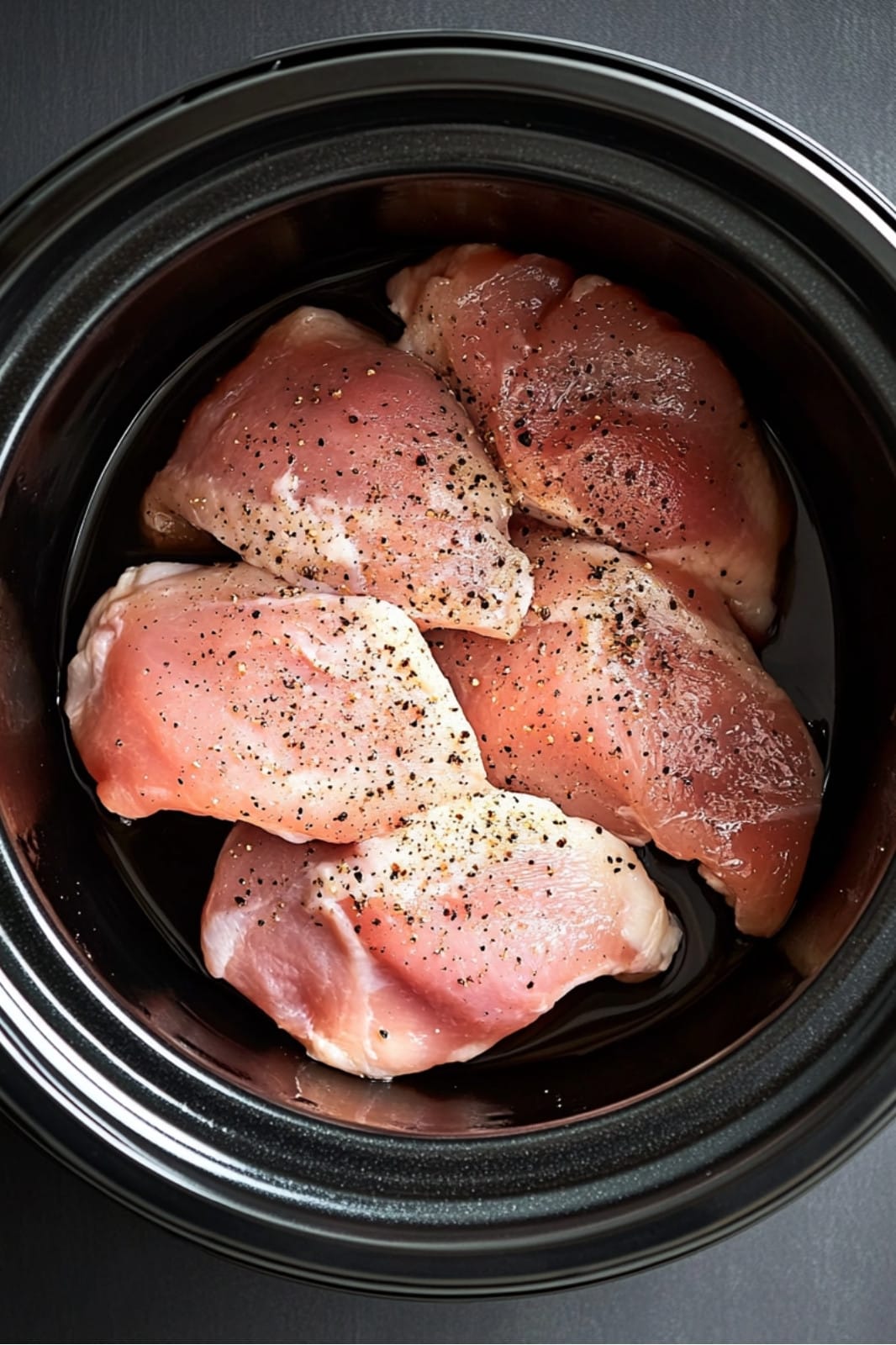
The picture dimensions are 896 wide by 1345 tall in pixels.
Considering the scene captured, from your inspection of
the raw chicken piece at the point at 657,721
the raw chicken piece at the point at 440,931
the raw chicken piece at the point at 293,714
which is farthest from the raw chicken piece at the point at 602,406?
the raw chicken piece at the point at 440,931

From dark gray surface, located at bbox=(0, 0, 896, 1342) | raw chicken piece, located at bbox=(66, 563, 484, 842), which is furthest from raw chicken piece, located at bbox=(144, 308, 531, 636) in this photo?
dark gray surface, located at bbox=(0, 0, 896, 1342)

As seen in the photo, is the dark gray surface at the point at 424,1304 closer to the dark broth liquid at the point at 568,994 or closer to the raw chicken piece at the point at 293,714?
the dark broth liquid at the point at 568,994

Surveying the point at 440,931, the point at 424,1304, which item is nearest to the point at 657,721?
the point at 440,931

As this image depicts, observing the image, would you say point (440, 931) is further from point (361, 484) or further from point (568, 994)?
point (361, 484)

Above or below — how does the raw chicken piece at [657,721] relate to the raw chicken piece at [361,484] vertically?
below

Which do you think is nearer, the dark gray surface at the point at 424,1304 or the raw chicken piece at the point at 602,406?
the raw chicken piece at the point at 602,406

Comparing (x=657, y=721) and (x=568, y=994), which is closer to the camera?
(x=657, y=721)
